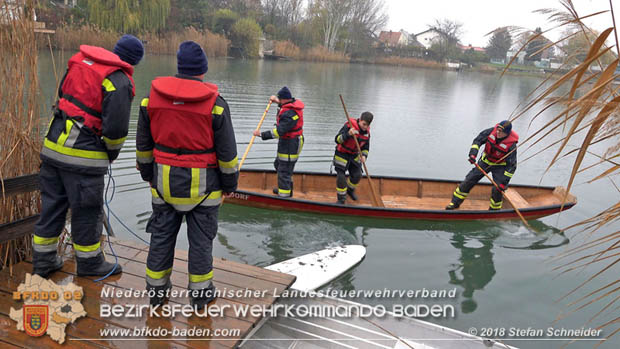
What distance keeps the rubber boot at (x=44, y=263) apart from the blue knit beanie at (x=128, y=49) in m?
1.62

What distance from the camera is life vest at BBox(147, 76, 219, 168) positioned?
271cm

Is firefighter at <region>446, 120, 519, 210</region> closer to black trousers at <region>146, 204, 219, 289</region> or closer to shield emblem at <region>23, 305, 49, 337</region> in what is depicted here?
black trousers at <region>146, 204, 219, 289</region>

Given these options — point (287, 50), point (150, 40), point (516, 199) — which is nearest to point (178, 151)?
point (516, 199)

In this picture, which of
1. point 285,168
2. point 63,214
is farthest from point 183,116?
point 285,168

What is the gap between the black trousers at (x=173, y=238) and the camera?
116 inches

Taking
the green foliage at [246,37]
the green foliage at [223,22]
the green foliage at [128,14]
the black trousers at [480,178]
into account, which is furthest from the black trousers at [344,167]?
the green foliage at [223,22]

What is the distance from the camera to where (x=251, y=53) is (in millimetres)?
39719

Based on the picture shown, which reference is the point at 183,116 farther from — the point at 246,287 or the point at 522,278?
the point at 522,278

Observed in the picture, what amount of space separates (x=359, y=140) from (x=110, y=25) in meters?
24.5

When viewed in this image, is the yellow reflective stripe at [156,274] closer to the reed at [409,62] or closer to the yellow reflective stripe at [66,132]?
the yellow reflective stripe at [66,132]

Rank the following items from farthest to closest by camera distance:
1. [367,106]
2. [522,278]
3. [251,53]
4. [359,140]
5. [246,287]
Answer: [251,53] → [367,106] → [359,140] → [522,278] → [246,287]

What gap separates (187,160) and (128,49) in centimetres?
101

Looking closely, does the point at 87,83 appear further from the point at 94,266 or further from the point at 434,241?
the point at 434,241

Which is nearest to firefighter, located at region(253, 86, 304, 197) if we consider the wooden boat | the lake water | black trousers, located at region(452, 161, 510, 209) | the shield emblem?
the wooden boat
